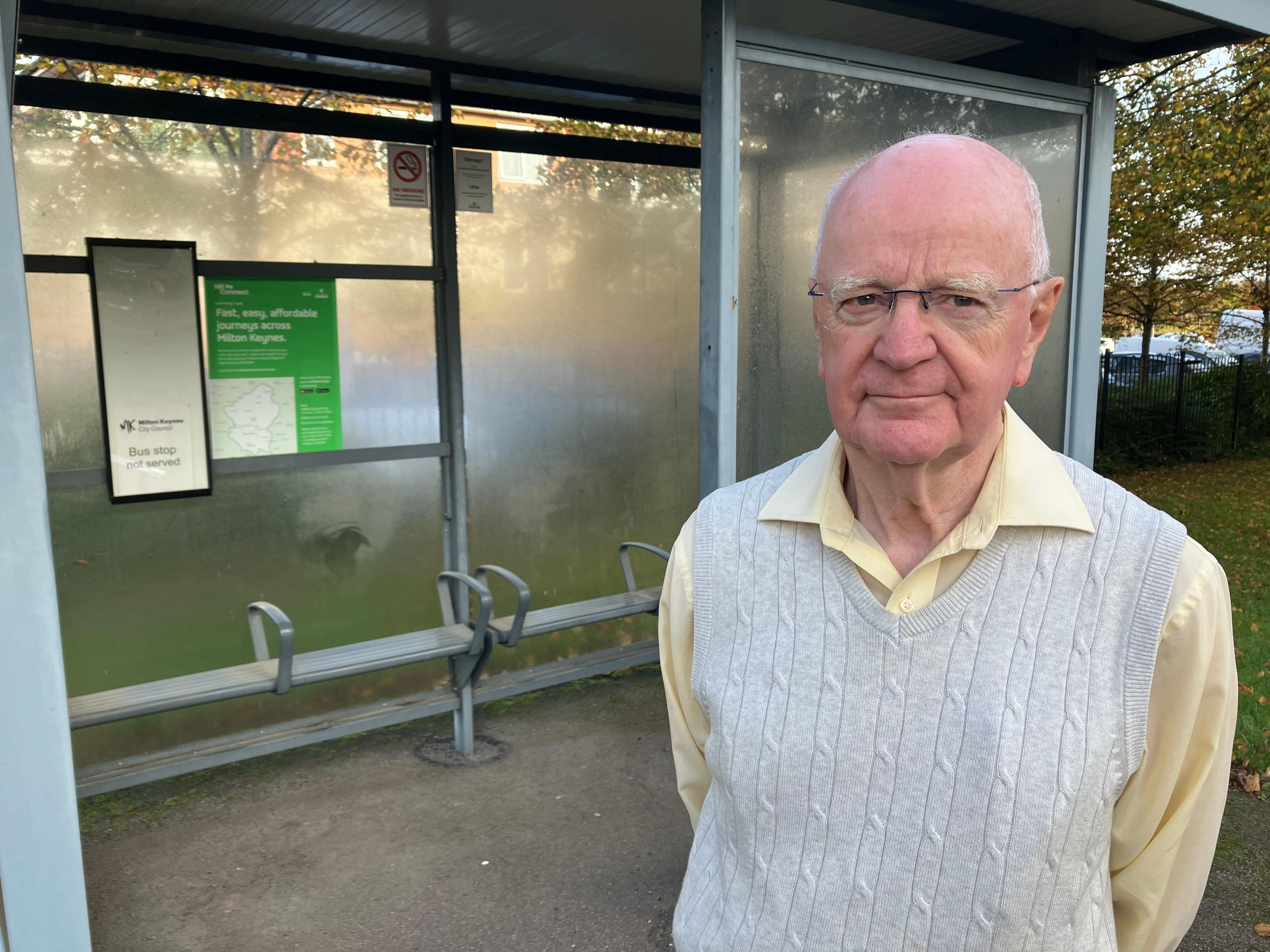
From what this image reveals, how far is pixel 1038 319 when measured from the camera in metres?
Result: 1.34

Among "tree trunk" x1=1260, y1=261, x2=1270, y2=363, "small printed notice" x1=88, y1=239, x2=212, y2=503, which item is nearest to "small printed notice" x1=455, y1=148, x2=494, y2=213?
"small printed notice" x1=88, y1=239, x2=212, y2=503

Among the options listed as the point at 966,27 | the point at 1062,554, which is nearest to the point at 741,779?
the point at 1062,554

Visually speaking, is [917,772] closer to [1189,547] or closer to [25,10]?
[1189,547]

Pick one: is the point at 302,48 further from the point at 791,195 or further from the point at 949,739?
the point at 949,739

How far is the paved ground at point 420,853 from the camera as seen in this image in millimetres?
3291

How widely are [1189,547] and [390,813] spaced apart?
354 centimetres

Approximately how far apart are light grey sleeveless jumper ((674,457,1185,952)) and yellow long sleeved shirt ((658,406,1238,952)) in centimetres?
3

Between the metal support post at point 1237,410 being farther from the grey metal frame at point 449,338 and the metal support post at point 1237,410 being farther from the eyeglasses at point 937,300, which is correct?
the eyeglasses at point 937,300

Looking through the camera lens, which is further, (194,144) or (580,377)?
(580,377)

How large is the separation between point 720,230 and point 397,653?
2.32 meters

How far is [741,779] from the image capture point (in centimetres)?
142

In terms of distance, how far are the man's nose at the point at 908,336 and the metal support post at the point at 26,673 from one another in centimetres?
167

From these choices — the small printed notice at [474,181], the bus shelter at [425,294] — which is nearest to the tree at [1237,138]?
the bus shelter at [425,294]

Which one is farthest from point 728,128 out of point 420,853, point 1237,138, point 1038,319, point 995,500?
point 1237,138
